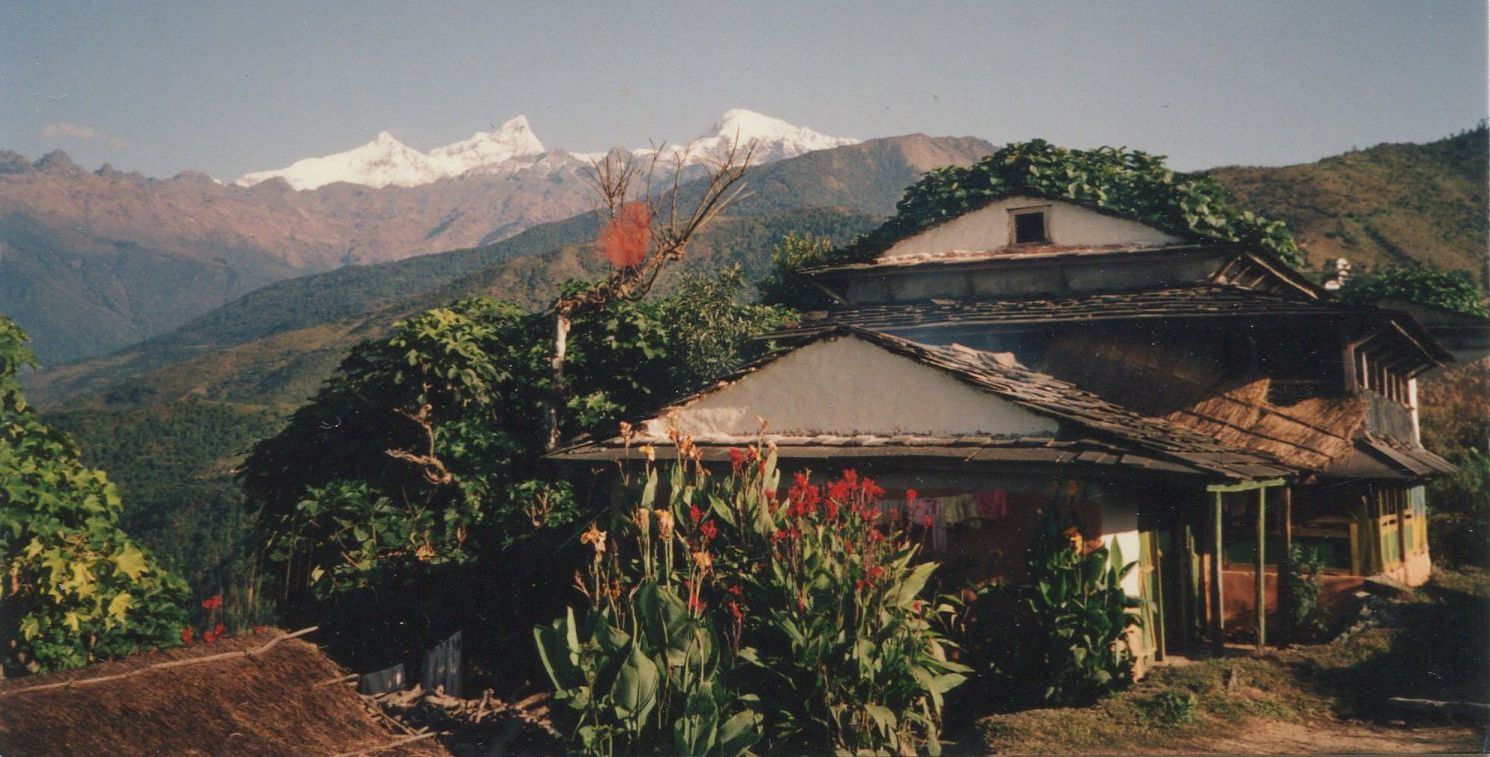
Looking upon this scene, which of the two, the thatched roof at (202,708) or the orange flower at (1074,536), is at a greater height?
the orange flower at (1074,536)

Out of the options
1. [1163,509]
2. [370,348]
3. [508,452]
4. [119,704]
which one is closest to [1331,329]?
[1163,509]

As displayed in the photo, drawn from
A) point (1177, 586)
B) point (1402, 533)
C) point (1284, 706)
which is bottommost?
point (1284, 706)

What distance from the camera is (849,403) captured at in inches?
471

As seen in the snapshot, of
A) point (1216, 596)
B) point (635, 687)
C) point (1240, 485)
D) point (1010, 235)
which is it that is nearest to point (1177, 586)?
point (1216, 596)

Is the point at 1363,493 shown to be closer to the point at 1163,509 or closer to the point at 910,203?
the point at 1163,509

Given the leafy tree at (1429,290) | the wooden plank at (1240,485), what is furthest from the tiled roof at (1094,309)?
the leafy tree at (1429,290)

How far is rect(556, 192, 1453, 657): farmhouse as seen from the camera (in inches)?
415

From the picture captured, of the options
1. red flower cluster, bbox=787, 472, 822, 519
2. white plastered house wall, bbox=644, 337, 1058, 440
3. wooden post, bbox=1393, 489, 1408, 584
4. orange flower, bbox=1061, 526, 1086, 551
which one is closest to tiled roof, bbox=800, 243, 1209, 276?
wooden post, bbox=1393, 489, 1408, 584

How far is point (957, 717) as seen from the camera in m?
10.1

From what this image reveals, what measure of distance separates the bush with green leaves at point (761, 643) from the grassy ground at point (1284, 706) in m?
Result: 1.65

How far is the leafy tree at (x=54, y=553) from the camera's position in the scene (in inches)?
392

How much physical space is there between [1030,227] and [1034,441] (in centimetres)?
1080

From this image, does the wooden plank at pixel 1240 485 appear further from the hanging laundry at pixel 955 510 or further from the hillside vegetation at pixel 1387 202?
the hillside vegetation at pixel 1387 202

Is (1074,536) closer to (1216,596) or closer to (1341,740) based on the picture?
(1341,740)
